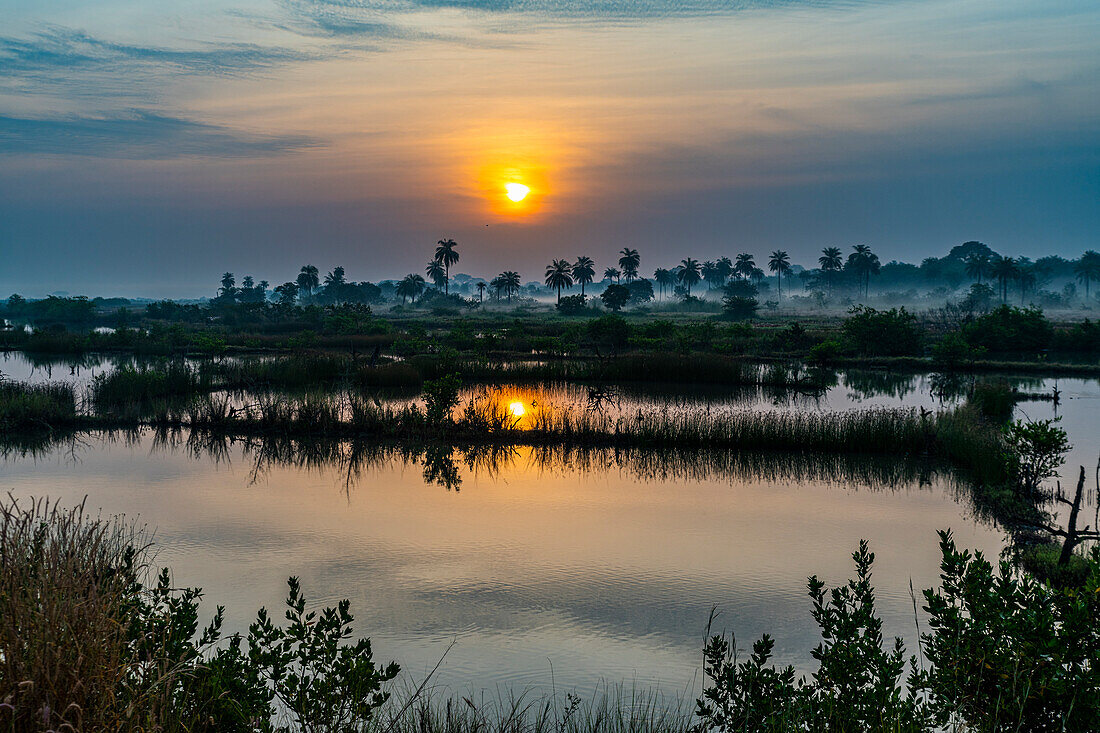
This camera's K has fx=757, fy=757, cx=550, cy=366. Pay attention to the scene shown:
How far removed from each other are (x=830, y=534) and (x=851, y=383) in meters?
22.5

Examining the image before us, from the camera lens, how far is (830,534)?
11273 millimetres

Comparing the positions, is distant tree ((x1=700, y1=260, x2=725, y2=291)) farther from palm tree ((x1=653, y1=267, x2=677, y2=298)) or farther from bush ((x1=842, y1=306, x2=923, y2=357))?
bush ((x1=842, y1=306, x2=923, y2=357))

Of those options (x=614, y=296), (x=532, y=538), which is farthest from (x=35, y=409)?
(x=614, y=296)

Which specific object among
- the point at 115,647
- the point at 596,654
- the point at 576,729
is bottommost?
the point at 596,654

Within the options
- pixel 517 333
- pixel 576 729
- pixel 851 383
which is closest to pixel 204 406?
pixel 576 729

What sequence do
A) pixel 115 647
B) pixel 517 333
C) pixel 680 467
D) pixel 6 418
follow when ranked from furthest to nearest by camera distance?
pixel 517 333 < pixel 6 418 < pixel 680 467 < pixel 115 647

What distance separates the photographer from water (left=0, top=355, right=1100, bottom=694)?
7.58 m

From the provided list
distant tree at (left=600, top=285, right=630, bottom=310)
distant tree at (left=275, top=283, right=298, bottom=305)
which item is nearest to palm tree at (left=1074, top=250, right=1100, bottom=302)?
distant tree at (left=600, top=285, right=630, bottom=310)

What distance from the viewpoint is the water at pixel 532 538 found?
758 cm

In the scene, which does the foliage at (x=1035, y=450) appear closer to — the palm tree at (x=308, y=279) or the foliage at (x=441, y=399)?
the foliage at (x=441, y=399)

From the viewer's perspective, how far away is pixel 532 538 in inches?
432

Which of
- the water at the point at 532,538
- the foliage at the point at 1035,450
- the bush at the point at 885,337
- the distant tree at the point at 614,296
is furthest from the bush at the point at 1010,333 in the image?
the distant tree at the point at 614,296

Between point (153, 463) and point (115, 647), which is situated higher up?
point (115, 647)

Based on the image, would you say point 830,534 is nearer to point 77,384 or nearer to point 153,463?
point 153,463
